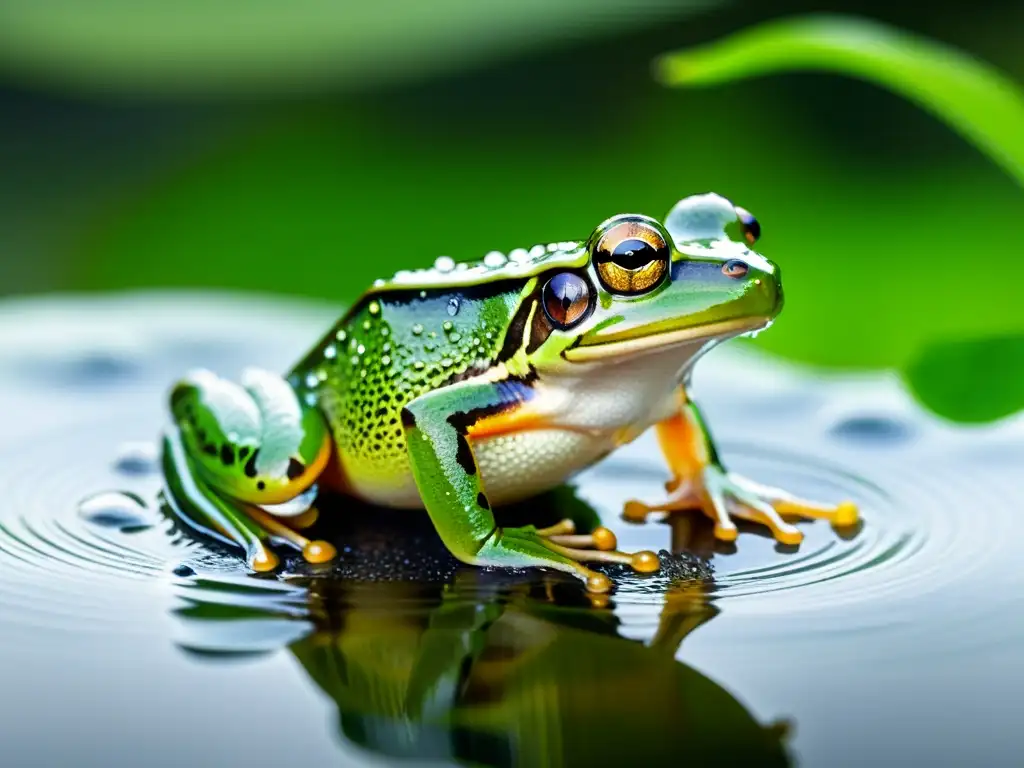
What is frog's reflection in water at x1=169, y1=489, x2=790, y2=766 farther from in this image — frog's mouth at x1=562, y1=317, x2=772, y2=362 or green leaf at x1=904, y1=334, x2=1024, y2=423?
green leaf at x1=904, y1=334, x2=1024, y2=423

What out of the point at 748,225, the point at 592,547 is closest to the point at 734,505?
the point at 592,547

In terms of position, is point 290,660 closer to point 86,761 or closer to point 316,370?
point 86,761

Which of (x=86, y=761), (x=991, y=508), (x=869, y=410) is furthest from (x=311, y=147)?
(x=86, y=761)

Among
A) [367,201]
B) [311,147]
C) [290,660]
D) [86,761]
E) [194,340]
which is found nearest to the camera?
[86,761]

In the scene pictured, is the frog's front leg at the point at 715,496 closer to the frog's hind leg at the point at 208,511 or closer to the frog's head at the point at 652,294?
the frog's head at the point at 652,294

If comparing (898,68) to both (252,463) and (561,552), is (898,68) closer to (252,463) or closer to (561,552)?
(561,552)

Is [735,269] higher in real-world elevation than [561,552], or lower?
higher

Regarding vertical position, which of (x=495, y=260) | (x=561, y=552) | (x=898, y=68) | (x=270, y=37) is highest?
(x=270, y=37)
